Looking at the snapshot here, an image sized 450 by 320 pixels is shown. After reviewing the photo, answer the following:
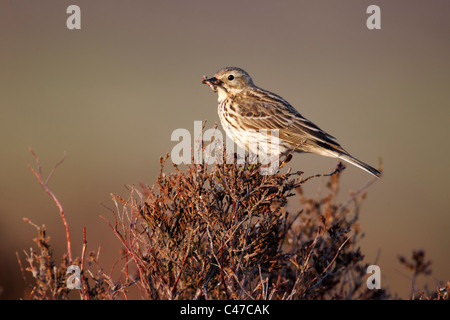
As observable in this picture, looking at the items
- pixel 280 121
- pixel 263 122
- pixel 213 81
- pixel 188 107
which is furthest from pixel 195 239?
pixel 188 107

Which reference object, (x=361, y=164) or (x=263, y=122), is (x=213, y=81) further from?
(x=361, y=164)

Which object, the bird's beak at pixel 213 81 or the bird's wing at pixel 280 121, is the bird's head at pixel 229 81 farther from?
the bird's wing at pixel 280 121

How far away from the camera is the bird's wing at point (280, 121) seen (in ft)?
23.2

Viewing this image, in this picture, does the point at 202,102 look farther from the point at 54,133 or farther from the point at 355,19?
the point at 355,19

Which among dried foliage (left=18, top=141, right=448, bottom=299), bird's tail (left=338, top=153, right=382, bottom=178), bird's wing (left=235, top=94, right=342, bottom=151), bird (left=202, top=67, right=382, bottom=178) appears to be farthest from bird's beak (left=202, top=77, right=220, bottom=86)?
dried foliage (left=18, top=141, right=448, bottom=299)

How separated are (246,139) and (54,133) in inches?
581

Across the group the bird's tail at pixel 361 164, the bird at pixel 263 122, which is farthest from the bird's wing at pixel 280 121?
the bird's tail at pixel 361 164

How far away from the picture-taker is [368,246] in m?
15.6

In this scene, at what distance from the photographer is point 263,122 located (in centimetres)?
725

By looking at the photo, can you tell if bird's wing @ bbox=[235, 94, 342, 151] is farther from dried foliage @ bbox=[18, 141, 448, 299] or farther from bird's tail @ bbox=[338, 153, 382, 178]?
dried foliage @ bbox=[18, 141, 448, 299]

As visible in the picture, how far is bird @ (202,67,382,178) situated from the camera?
6.97 m

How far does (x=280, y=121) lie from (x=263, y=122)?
0.28 metres

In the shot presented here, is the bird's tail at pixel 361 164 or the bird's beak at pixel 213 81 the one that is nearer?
the bird's tail at pixel 361 164
